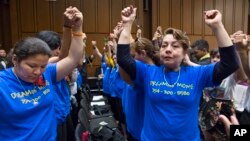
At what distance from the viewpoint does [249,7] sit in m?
11.6

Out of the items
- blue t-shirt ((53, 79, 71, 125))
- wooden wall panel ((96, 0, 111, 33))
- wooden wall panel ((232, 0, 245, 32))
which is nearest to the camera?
blue t-shirt ((53, 79, 71, 125))

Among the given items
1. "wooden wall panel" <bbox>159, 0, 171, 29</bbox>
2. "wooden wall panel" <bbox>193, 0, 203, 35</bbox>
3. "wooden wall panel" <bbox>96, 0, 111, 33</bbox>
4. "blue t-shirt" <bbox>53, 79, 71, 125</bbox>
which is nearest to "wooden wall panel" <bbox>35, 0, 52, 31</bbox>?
"wooden wall panel" <bbox>96, 0, 111, 33</bbox>

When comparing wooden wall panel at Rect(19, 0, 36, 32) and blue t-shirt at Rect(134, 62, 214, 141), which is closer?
blue t-shirt at Rect(134, 62, 214, 141)

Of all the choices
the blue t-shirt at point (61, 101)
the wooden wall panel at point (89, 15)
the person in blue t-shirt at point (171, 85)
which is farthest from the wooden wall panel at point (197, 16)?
the person in blue t-shirt at point (171, 85)

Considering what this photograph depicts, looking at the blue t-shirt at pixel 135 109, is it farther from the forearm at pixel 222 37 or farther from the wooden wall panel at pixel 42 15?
the wooden wall panel at pixel 42 15

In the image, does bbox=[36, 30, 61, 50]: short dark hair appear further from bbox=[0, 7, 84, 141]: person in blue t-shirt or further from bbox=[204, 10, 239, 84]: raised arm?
bbox=[204, 10, 239, 84]: raised arm

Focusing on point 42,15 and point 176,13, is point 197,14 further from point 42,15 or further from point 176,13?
point 42,15

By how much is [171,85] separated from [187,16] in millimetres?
8942

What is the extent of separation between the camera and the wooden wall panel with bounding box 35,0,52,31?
28.2 feet

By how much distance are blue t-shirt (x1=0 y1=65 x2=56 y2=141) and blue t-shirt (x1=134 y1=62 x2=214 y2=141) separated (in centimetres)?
60

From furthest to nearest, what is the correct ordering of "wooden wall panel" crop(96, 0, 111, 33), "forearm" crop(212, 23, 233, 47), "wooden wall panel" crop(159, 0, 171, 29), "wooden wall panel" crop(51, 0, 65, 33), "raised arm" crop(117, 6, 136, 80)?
"wooden wall panel" crop(159, 0, 171, 29), "wooden wall panel" crop(96, 0, 111, 33), "wooden wall panel" crop(51, 0, 65, 33), "raised arm" crop(117, 6, 136, 80), "forearm" crop(212, 23, 233, 47)

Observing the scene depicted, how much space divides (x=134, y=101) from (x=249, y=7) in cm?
1112

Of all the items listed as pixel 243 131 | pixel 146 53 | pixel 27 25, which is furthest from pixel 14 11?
pixel 243 131

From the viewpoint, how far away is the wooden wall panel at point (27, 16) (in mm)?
8469
